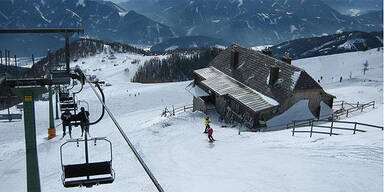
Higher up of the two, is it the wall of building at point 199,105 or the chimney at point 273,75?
the chimney at point 273,75

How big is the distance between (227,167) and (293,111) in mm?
19071

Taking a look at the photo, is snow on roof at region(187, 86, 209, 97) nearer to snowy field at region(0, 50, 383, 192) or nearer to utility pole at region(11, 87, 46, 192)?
snowy field at region(0, 50, 383, 192)

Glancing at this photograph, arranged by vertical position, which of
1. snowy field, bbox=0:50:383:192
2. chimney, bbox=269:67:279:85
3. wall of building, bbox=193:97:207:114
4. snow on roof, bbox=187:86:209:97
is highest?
chimney, bbox=269:67:279:85

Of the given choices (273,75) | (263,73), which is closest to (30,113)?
(273,75)

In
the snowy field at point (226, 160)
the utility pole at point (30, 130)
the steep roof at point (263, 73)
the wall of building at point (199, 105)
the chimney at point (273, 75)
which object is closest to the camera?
the utility pole at point (30, 130)

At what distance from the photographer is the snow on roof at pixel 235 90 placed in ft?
124

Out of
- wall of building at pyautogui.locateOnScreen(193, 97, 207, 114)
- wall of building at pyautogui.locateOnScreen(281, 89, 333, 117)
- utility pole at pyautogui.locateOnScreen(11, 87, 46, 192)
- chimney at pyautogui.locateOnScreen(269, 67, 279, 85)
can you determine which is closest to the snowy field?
wall of building at pyautogui.locateOnScreen(281, 89, 333, 117)

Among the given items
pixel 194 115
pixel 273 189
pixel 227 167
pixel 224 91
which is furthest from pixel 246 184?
pixel 224 91

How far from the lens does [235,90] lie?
42.2 metres

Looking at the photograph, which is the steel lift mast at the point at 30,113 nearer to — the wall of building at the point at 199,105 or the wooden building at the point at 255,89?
the wooden building at the point at 255,89

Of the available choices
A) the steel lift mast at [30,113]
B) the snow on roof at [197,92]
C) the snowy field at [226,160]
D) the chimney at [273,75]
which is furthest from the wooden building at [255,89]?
the steel lift mast at [30,113]

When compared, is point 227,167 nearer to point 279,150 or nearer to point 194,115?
point 279,150

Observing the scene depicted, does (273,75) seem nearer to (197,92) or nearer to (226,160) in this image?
(197,92)

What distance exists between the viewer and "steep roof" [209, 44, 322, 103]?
127ft
